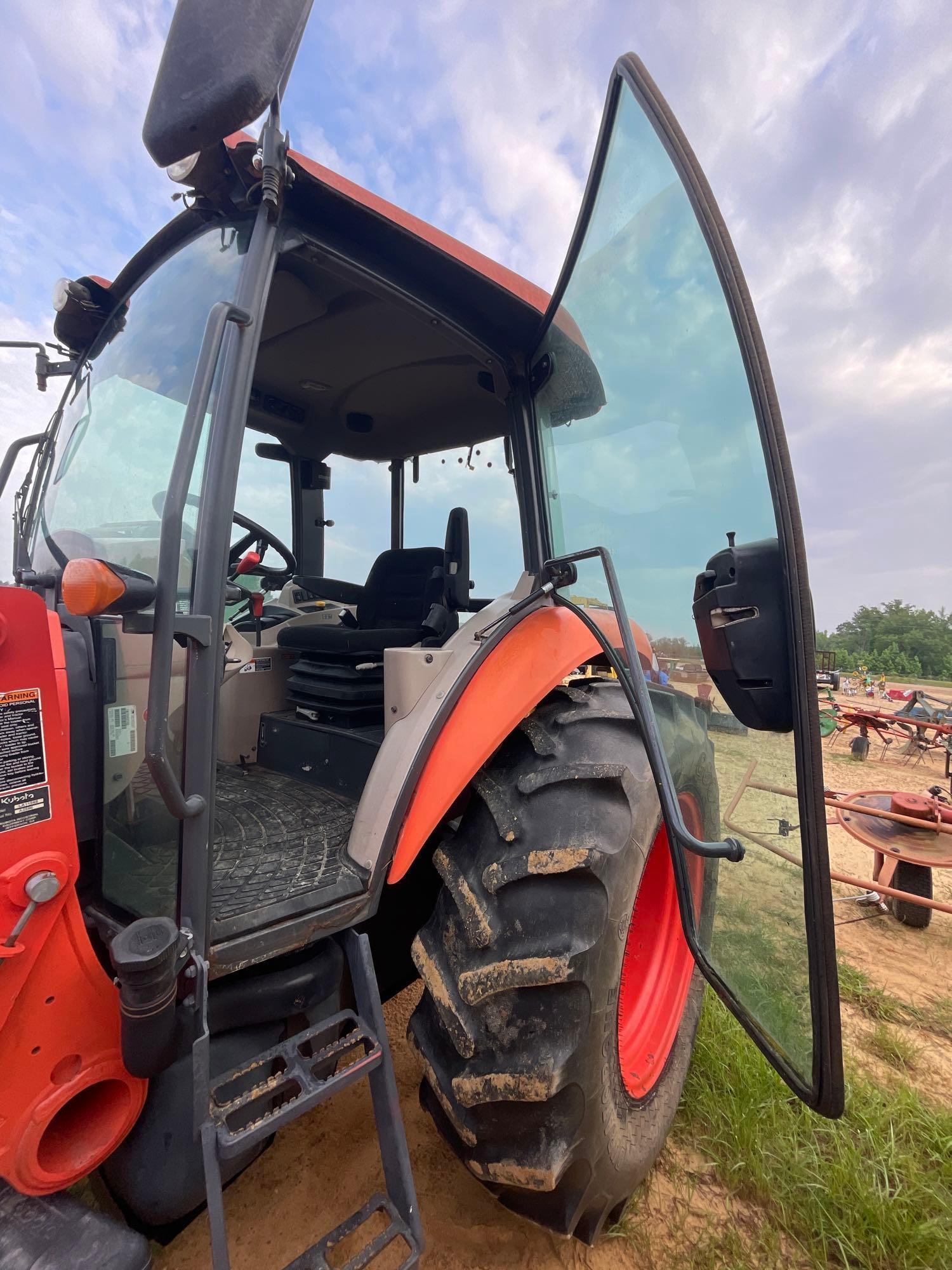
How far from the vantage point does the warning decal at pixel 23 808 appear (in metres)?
0.98

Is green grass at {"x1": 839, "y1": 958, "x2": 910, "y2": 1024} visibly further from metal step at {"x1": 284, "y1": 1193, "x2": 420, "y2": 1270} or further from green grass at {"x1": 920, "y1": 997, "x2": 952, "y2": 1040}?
metal step at {"x1": 284, "y1": 1193, "x2": 420, "y2": 1270}

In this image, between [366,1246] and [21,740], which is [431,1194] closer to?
[366,1246]

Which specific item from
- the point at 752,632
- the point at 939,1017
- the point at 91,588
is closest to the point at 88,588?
the point at 91,588

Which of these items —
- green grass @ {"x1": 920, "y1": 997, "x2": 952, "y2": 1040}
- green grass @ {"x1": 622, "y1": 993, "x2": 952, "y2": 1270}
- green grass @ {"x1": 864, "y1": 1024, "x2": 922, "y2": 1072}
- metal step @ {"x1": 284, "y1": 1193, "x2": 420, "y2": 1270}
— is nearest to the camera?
metal step @ {"x1": 284, "y1": 1193, "x2": 420, "y2": 1270}

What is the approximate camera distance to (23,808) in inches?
39.3

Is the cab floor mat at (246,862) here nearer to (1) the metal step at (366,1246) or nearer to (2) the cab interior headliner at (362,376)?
(1) the metal step at (366,1246)

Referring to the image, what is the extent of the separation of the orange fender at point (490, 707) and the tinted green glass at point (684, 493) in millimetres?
148

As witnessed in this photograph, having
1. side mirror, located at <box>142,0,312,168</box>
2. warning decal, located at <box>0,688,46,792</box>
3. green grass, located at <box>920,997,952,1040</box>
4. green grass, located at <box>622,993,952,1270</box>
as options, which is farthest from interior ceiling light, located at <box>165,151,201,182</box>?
green grass, located at <box>920,997,952,1040</box>

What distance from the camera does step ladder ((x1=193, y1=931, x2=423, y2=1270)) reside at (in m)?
0.97

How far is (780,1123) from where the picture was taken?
1.73 metres

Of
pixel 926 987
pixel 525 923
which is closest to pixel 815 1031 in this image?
pixel 525 923

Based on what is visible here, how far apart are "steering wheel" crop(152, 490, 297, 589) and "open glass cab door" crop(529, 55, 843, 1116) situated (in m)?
1.50

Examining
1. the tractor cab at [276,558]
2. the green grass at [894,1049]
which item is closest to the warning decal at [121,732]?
the tractor cab at [276,558]

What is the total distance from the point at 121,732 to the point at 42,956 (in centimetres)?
39
